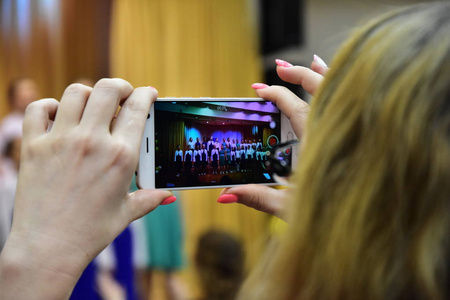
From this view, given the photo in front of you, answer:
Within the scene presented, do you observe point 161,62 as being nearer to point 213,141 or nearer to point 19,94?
point 19,94

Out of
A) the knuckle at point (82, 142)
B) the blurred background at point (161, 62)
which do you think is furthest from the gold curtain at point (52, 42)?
the knuckle at point (82, 142)

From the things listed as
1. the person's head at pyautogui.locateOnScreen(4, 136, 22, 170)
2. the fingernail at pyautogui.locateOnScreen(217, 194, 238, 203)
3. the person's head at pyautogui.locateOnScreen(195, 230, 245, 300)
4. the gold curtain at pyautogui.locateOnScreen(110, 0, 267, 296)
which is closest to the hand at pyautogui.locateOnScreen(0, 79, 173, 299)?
the fingernail at pyautogui.locateOnScreen(217, 194, 238, 203)

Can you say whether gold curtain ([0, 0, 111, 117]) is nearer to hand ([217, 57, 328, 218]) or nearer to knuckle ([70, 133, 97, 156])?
hand ([217, 57, 328, 218])

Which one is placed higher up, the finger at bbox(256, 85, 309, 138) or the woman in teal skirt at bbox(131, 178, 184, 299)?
the finger at bbox(256, 85, 309, 138)

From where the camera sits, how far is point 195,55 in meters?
4.18

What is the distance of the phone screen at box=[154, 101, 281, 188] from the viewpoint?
975 millimetres

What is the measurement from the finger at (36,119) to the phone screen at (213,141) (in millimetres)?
269

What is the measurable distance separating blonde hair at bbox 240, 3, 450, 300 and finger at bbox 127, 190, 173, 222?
296mm

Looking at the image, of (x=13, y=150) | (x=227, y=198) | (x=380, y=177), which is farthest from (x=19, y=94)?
(x=380, y=177)

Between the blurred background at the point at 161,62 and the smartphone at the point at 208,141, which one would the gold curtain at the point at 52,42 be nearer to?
the blurred background at the point at 161,62

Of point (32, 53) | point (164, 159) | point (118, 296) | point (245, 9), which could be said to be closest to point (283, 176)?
point (164, 159)

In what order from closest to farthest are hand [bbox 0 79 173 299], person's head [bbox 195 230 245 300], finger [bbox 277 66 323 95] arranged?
hand [bbox 0 79 173 299], finger [bbox 277 66 323 95], person's head [bbox 195 230 245 300]

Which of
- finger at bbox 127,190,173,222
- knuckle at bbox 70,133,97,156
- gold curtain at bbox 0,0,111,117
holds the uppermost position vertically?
gold curtain at bbox 0,0,111,117

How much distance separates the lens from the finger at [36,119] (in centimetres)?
71
